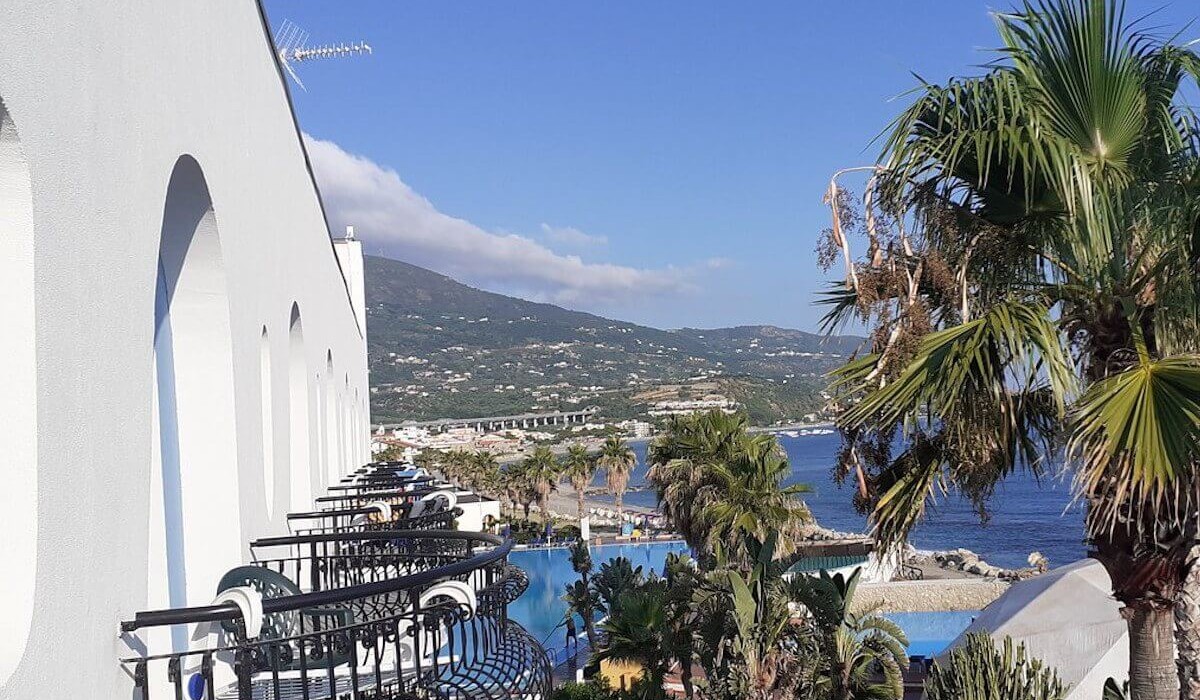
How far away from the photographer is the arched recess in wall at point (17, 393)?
3008 millimetres

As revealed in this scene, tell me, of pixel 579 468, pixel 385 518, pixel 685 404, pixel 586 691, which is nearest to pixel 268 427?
pixel 385 518

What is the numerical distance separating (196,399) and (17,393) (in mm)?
3414

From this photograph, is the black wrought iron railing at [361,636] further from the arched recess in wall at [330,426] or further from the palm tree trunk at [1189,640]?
the arched recess in wall at [330,426]

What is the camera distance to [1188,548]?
4965mm

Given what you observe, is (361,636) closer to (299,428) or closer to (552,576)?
(299,428)

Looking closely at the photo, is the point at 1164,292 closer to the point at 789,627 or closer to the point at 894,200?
the point at 894,200

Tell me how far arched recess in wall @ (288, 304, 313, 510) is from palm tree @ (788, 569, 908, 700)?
7.43m

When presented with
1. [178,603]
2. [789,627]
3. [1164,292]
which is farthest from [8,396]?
[789,627]

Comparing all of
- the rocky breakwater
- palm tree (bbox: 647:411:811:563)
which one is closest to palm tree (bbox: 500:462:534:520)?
the rocky breakwater

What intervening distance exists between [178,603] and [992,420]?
4646 mm

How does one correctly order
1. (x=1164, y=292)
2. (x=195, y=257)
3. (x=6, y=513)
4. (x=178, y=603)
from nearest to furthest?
(x=6, y=513) → (x=1164, y=292) → (x=178, y=603) → (x=195, y=257)

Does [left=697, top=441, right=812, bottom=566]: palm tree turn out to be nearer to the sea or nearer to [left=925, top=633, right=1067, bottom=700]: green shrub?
[left=925, top=633, right=1067, bottom=700]: green shrub

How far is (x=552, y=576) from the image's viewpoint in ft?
137

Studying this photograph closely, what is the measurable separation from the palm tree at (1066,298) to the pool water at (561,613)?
2188 centimetres
